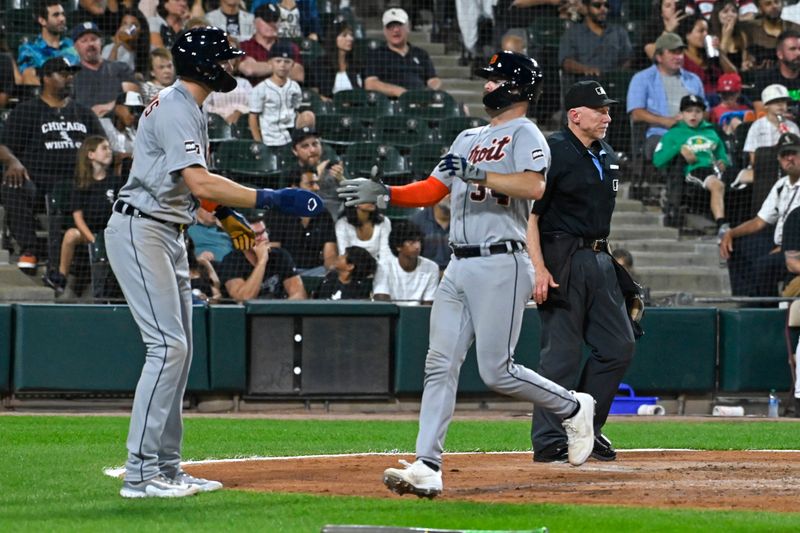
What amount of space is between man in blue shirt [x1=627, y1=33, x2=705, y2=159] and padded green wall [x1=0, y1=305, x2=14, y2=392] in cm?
732

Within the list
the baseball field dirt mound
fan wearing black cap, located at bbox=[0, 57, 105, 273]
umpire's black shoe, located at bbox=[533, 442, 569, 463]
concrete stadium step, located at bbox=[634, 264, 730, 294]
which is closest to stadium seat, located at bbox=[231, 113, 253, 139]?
fan wearing black cap, located at bbox=[0, 57, 105, 273]

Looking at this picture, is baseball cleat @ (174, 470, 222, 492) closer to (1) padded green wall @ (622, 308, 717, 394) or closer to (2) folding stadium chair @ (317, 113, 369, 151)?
(1) padded green wall @ (622, 308, 717, 394)

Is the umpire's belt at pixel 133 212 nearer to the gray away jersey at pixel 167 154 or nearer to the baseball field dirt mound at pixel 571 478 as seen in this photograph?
the gray away jersey at pixel 167 154

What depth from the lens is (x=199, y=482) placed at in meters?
6.51

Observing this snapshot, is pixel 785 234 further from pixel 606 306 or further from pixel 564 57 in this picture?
pixel 606 306

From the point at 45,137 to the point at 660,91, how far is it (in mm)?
6907

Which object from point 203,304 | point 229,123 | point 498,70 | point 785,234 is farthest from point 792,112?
point 498,70

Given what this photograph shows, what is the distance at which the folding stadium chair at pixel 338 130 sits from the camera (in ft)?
50.4

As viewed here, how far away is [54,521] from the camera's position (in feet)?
18.3

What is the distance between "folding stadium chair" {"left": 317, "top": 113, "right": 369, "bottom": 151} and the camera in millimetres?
15367

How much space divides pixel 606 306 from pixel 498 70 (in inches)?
77.4

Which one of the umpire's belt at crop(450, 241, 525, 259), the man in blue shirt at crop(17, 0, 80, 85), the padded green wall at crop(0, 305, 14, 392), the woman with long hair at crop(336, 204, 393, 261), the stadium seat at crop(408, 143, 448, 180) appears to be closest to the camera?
the umpire's belt at crop(450, 241, 525, 259)

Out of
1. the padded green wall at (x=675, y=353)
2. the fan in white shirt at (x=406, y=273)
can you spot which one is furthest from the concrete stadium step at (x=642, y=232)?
the fan in white shirt at (x=406, y=273)

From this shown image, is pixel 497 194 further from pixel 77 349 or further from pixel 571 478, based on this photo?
pixel 77 349
